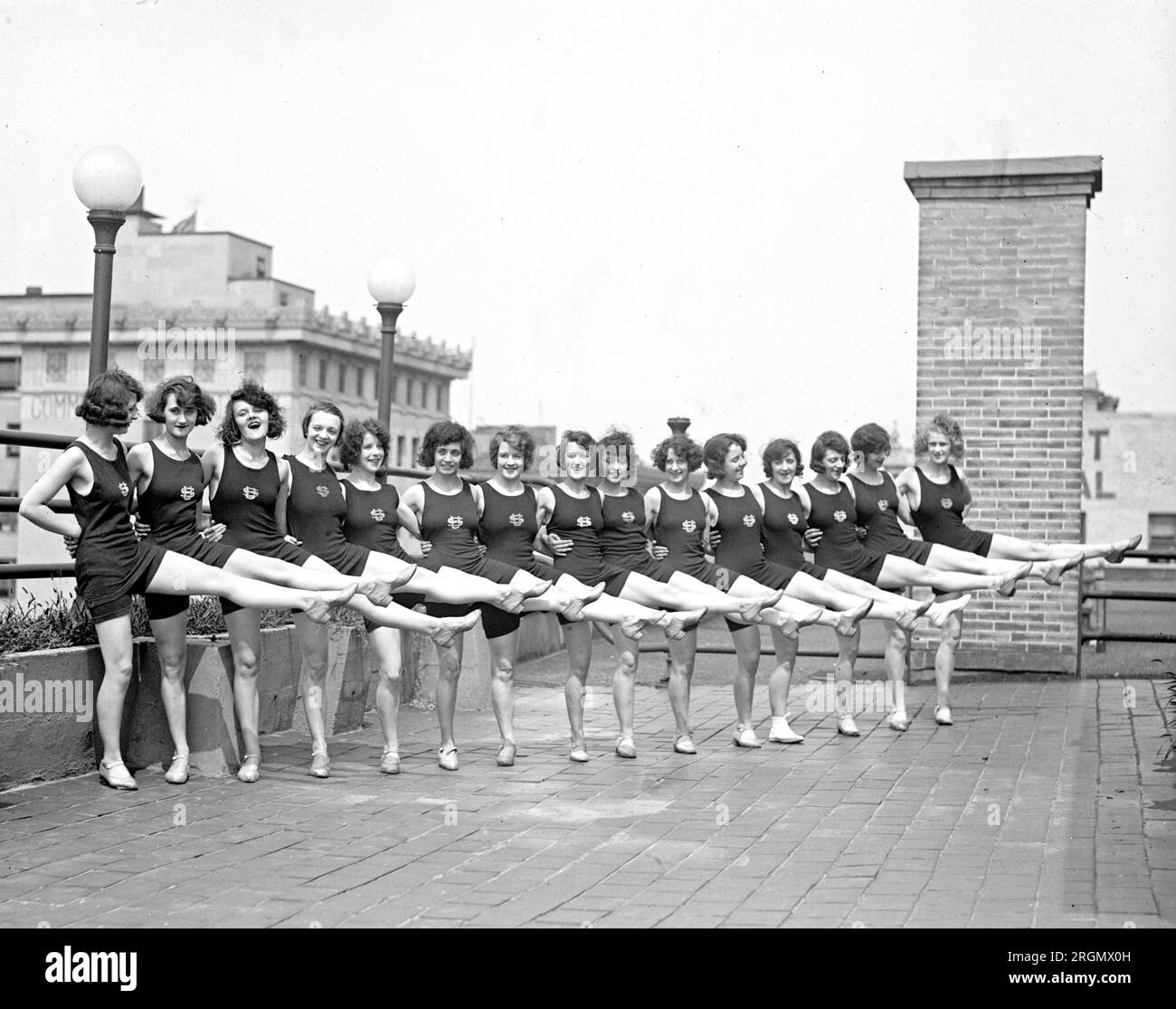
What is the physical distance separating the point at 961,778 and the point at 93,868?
14.9 feet

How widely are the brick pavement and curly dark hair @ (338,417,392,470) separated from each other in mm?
1729

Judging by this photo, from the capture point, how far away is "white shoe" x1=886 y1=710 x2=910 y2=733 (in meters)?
10.2

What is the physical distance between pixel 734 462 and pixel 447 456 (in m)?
1.95

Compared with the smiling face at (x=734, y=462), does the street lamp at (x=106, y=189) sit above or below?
above

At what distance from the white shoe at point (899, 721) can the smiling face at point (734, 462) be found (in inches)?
78.1

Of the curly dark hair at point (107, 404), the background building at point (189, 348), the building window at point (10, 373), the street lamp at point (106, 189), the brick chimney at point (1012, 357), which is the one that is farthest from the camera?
the building window at point (10, 373)

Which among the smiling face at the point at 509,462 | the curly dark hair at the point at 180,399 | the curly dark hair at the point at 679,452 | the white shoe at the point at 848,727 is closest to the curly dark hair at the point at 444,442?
the smiling face at the point at 509,462

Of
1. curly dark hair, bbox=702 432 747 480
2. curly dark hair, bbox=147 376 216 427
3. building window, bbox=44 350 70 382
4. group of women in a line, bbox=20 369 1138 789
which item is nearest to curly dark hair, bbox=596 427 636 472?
group of women in a line, bbox=20 369 1138 789

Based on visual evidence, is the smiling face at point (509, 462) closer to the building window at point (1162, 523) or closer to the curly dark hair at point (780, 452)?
the curly dark hair at point (780, 452)

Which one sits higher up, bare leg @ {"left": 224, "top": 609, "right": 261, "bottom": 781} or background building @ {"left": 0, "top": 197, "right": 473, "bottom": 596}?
background building @ {"left": 0, "top": 197, "right": 473, "bottom": 596}

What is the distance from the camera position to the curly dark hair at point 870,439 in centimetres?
1020

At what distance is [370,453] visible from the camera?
28.1 ft

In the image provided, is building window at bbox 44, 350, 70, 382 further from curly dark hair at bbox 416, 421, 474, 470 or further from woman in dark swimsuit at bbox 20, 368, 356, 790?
woman in dark swimsuit at bbox 20, 368, 356, 790

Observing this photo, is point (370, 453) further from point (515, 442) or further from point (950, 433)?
point (950, 433)
